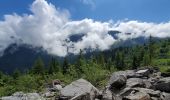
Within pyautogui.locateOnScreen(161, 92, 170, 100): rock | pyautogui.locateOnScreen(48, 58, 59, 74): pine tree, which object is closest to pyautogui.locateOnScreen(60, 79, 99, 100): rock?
pyautogui.locateOnScreen(161, 92, 170, 100): rock

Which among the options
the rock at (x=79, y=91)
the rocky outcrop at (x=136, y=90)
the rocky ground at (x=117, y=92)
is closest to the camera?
the rocky outcrop at (x=136, y=90)

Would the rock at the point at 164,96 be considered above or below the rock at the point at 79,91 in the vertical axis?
below

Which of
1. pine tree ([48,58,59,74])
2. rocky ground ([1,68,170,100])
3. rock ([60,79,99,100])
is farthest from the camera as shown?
pine tree ([48,58,59,74])

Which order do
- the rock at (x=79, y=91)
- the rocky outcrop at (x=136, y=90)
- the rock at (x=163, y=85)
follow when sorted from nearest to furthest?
1. the rocky outcrop at (x=136, y=90)
2. the rock at (x=79, y=91)
3. the rock at (x=163, y=85)

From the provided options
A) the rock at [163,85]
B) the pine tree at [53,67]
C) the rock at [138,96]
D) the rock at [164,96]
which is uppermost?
the pine tree at [53,67]

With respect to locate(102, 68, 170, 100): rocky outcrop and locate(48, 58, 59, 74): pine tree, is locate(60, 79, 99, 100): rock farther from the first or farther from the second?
locate(48, 58, 59, 74): pine tree

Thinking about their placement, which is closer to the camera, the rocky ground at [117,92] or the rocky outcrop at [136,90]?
the rocky outcrop at [136,90]

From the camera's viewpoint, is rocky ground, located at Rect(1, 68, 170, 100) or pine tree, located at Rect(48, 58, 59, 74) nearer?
rocky ground, located at Rect(1, 68, 170, 100)

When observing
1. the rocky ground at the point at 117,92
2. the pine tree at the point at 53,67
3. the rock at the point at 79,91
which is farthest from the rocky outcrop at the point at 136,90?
the pine tree at the point at 53,67

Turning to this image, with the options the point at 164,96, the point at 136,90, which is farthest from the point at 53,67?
the point at 164,96

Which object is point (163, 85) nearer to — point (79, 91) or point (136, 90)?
point (136, 90)

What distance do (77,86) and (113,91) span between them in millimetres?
4622

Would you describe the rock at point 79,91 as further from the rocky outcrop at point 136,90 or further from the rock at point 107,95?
the rocky outcrop at point 136,90

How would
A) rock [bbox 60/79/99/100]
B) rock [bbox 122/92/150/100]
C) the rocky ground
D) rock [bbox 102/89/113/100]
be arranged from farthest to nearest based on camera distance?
rock [bbox 102/89/113/100] < rock [bbox 60/79/99/100] < the rocky ground < rock [bbox 122/92/150/100]
